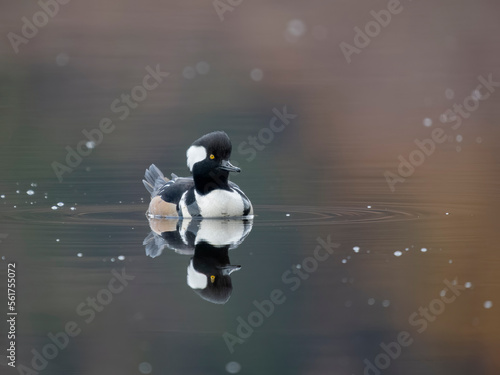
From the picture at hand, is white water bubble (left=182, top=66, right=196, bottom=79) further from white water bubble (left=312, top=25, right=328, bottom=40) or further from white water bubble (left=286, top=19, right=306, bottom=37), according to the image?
white water bubble (left=312, top=25, right=328, bottom=40)

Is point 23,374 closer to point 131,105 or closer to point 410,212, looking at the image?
point 410,212

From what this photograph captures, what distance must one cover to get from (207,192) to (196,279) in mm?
2956

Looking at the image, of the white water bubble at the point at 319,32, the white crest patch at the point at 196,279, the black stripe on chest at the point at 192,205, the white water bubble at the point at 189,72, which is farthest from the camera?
the white water bubble at the point at 319,32

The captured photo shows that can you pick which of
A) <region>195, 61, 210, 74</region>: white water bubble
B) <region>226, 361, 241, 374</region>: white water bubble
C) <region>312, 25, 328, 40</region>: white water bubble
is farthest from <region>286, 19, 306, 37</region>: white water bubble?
<region>226, 361, 241, 374</region>: white water bubble

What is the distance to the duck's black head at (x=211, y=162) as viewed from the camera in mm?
10664

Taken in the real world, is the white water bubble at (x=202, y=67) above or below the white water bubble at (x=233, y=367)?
above

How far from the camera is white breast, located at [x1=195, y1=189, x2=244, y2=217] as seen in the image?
416 inches

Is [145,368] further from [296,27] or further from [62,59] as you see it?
[296,27]

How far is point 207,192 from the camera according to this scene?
1073 centimetres

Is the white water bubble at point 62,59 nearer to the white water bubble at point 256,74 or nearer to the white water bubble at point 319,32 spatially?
the white water bubble at point 256,74

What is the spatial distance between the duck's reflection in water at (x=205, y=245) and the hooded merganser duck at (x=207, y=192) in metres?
0.11

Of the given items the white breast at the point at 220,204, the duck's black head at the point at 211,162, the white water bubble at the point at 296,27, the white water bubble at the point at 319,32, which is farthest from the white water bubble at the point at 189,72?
the white breast at the point at 220,204

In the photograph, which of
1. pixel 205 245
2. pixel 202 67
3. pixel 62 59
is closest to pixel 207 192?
pixel 205 245

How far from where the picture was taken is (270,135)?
16.8m
